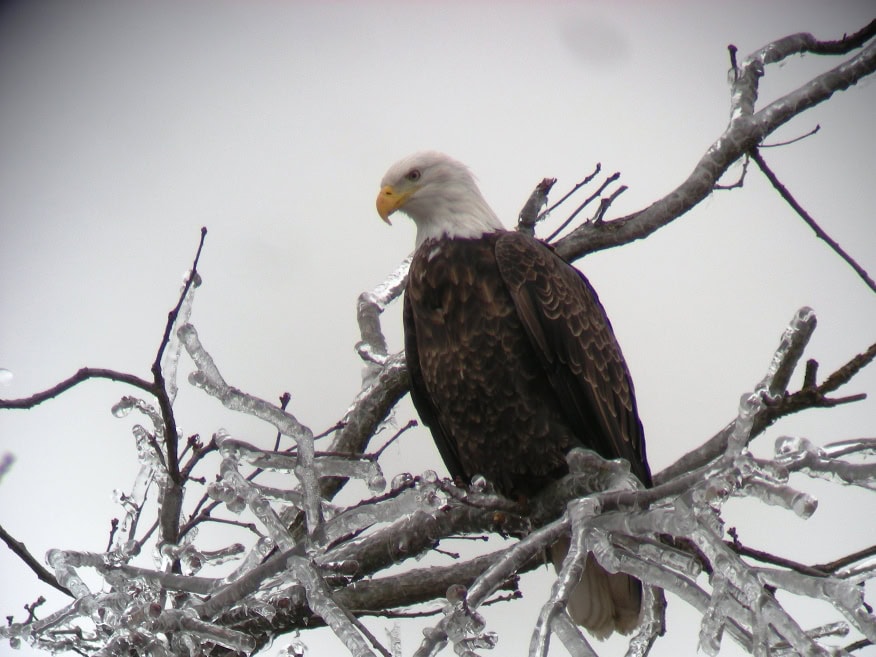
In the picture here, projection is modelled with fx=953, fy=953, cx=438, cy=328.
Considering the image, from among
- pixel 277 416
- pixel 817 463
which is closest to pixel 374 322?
pixel 277 416

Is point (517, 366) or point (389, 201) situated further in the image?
point (389, 201)

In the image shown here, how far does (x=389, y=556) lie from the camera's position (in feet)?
10.3

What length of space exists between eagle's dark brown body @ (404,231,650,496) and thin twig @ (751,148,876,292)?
81 centimetres

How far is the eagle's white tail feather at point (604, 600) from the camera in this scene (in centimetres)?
→ 364

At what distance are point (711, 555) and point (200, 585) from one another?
121 cm

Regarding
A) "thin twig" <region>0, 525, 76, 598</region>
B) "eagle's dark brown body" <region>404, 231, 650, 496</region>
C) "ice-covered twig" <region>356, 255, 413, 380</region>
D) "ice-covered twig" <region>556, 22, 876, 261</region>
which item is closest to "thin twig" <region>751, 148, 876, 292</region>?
"ice-covered twig" <region>556, 22, 876, 261</region>

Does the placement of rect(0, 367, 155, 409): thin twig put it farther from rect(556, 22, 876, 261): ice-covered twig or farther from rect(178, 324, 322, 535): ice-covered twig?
rect(556, 22, 876, 261): ice-covered twig

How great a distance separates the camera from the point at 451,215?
384 cm

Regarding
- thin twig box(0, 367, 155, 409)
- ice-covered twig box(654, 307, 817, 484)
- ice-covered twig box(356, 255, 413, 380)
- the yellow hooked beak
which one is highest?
the yellow hooked beak

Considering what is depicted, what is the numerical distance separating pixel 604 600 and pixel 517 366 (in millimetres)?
1007

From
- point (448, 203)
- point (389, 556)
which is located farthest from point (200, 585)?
point (448, 203)

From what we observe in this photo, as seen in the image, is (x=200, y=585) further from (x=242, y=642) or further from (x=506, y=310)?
(x=506, y=310)

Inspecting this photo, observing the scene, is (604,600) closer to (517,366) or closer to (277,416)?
(517,366)

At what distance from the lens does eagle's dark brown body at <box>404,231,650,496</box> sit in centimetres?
342
